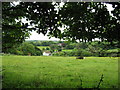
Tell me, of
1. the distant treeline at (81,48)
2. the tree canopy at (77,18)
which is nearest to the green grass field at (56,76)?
the distant treeline at (81,48)

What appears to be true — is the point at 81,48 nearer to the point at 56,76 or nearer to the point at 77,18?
the point at 77,18

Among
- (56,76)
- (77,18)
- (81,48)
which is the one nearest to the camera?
(77,18)

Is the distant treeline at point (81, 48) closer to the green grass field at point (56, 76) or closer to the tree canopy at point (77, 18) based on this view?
the tree canopy at point (77, 18)

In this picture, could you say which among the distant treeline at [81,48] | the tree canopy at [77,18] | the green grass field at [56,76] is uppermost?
the tree canopy at [77,18]

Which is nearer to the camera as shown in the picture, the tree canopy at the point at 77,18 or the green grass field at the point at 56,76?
the tree canopy at the point at 77,18

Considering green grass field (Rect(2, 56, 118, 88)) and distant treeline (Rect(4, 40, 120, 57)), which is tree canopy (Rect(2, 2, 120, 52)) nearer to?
distant treeline (Rect(4, 40, 120, 57))

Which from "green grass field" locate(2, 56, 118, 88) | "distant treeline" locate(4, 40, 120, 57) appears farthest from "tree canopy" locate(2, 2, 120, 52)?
"green grass field" locate(2, 56, 118, 88)

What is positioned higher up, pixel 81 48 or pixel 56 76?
pixel 81 48

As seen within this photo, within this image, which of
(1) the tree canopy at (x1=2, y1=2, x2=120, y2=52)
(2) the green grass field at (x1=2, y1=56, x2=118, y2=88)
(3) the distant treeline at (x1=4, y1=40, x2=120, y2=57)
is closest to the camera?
(3) the distant treeline at (x1=4, y1=40, x2=120, y2=57)

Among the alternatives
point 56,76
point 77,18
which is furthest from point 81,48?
point 56,76

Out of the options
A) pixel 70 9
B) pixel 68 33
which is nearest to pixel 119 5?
pixel 70 9

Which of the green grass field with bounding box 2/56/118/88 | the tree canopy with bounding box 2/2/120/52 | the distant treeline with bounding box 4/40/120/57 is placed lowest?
the green grass field with bounding box 2/56/118/88

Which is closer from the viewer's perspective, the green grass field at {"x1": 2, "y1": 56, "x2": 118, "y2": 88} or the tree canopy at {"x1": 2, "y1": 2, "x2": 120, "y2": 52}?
the tree canopy at {"x1": 2, "y1": 2, "x2": 120, "y2": 52}

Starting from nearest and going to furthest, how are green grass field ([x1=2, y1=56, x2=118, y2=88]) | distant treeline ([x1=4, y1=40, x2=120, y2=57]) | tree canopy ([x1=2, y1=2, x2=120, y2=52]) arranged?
distant treeline ([x1=4, y1=40, x2=120, y2=57]), tree canopy ([x1=2, y1=2, x2=120, y2=52]), green grass field ([x1=2, y1=56, x2=118, y2=88])
